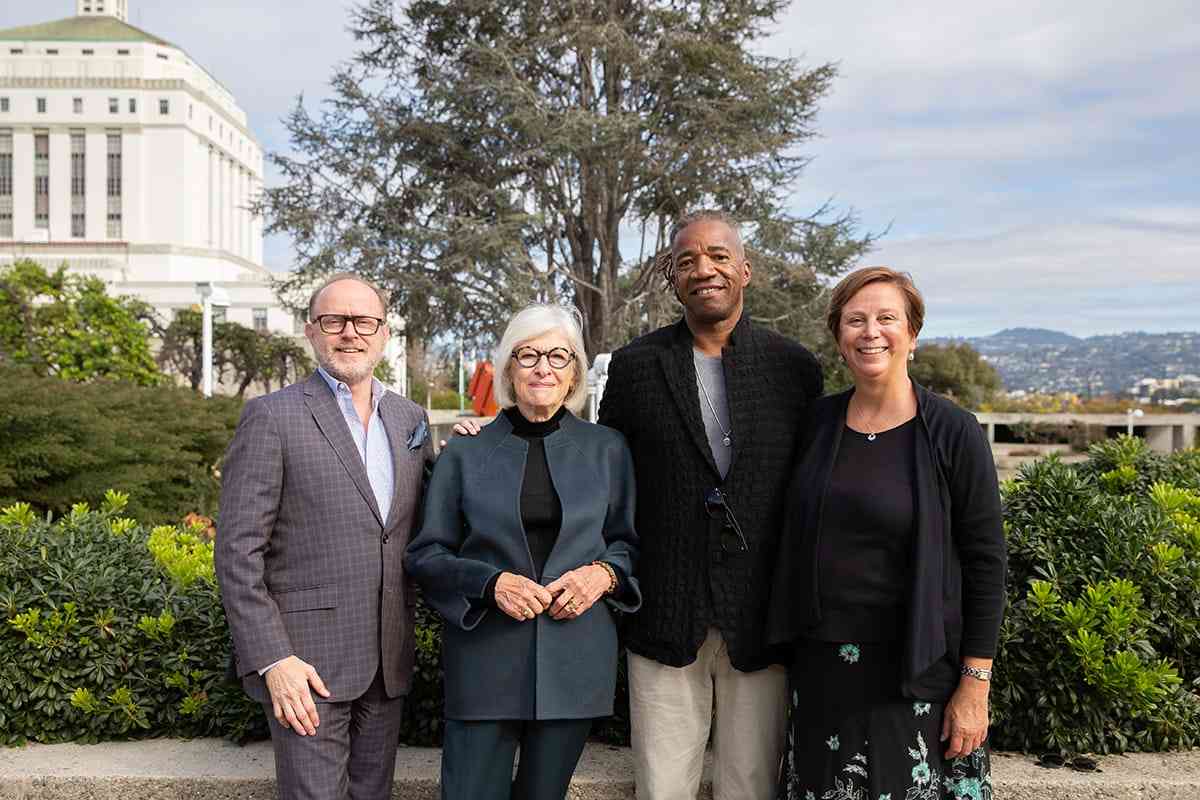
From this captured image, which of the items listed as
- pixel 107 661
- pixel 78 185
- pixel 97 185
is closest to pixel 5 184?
pixel 78 185

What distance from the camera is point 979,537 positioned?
7.79ft

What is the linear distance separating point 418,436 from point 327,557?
16.9 inches

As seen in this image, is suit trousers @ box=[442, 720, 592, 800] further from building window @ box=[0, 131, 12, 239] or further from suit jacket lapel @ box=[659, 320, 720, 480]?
building window @ box=[0, 131, 12, 239]

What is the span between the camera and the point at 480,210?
65.9 ft

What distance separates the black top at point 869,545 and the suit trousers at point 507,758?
744 mm

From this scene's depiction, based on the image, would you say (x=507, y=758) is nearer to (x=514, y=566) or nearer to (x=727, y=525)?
(x=514, y=566)

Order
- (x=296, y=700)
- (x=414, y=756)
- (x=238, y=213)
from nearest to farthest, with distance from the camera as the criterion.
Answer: (x=296, y=700)
(x=414, y=756)
(x=238, y=213)

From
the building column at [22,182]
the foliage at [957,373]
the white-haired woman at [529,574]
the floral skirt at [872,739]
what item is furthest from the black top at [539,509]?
the building column at [22,182]

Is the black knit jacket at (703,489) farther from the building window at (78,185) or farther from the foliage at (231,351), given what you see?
the building window at (78,185)

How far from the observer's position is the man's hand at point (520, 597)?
247 cm

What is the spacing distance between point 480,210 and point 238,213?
72.7m

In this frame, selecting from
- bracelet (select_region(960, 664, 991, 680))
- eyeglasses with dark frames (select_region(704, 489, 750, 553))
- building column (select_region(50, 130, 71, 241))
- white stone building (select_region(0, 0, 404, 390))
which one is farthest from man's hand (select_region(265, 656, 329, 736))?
building column (select_region(50, 130, 71, 241))

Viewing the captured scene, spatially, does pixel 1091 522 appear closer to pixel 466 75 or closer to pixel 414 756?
pixel 414 756

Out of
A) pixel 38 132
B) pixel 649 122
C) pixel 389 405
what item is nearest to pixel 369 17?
pixel 649 122
